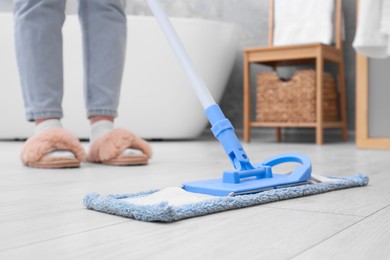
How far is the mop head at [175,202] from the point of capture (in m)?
0.60

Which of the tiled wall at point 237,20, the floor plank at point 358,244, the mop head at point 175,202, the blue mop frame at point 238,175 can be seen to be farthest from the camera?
the tiled wall at point 237,20

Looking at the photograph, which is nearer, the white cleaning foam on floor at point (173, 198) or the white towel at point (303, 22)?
the white cleaning foam on floor at point (173, 198)

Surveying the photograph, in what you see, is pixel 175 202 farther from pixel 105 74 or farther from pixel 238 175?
pixel 105 74

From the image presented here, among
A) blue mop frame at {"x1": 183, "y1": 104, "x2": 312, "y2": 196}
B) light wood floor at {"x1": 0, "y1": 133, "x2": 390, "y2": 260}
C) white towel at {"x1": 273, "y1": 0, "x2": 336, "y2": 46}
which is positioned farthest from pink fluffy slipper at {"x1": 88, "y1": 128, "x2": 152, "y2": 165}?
white towel at {"x1": 273, "y1": 0, "x2": 336, "y2": 46}

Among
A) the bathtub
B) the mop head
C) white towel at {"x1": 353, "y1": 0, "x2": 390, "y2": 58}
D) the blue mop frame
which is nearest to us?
the mop head

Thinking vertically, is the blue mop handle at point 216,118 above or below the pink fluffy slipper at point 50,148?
above

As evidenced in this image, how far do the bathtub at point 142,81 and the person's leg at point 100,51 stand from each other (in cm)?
123

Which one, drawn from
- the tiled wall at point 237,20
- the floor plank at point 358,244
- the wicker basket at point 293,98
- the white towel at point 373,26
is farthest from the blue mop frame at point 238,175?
the tiled wall at point 237,20

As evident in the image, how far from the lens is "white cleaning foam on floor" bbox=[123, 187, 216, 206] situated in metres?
0.67

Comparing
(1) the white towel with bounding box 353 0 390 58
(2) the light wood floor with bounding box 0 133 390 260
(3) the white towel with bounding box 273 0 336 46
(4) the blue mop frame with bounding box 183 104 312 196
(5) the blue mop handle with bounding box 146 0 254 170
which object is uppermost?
(3) the white towel with bounding box 273 0 336 46

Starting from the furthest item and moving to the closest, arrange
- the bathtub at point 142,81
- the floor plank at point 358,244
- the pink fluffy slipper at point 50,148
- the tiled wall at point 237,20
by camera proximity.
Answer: the tiled wall at point 237,20, the bathtub at point 142,81, the pink fluffy slipper at point 50,148, the floor plank at point 358,244

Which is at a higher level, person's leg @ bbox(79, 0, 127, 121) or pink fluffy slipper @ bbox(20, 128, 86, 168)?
person's leg @ bbox(79, 0, 127, 121)

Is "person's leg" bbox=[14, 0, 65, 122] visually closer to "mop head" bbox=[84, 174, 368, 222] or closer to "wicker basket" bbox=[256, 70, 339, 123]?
"mop head" bbox=[84, 174, 368, 222]

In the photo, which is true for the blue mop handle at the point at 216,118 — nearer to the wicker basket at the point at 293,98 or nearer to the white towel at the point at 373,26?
the white towel at the point at 373,26
